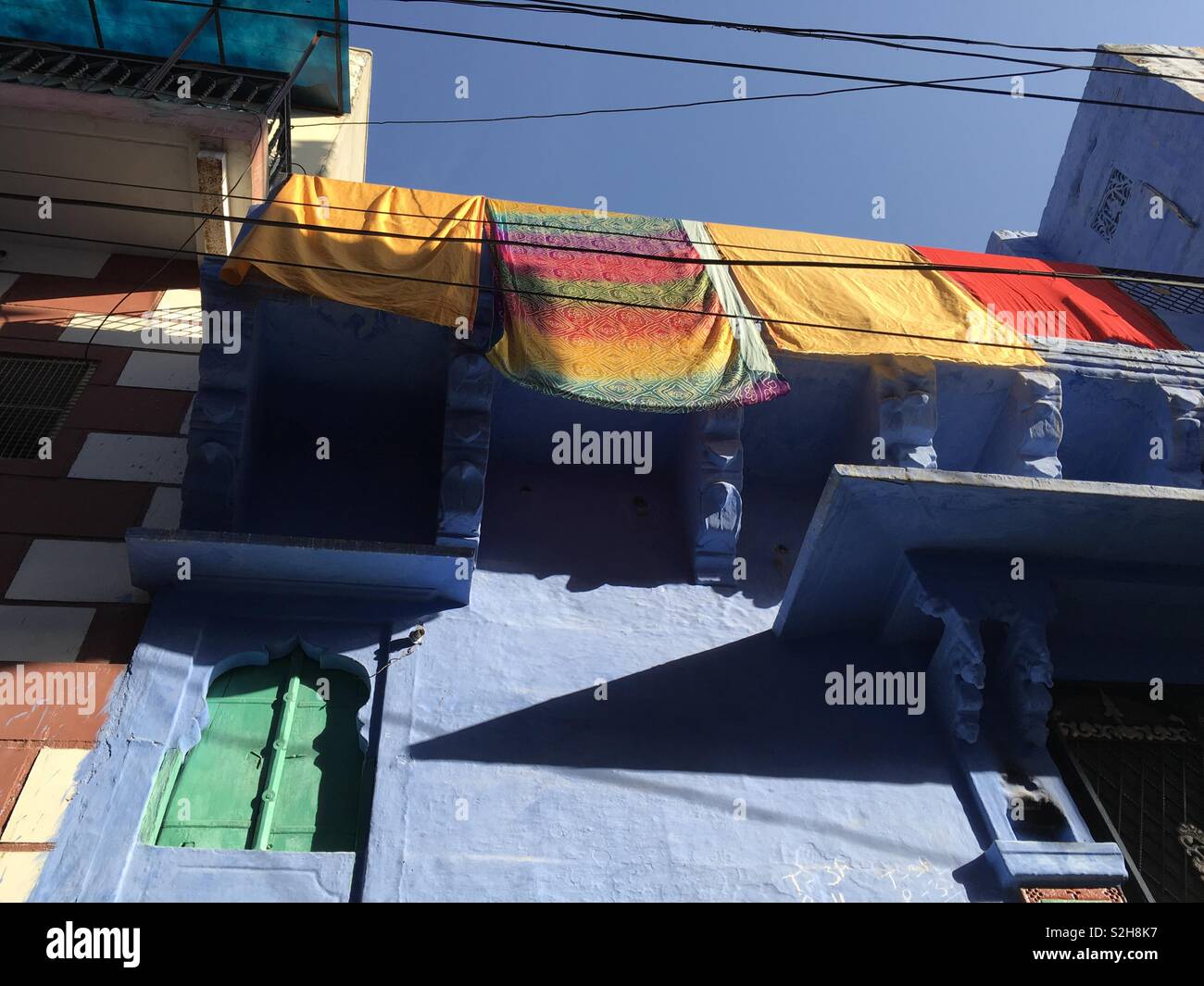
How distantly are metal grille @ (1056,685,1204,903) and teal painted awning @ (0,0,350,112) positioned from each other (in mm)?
8197

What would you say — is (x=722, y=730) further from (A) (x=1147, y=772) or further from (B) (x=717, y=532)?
(A) (x=1147, y=772)

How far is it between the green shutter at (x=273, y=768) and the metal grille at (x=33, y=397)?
264cm

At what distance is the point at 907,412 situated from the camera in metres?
8.21

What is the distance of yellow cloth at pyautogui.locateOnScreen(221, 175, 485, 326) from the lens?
781 centimetres

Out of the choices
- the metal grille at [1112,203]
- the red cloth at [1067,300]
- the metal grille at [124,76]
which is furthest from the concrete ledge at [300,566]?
the metal grille at [1112,203]

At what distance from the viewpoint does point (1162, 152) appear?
40.9 feet

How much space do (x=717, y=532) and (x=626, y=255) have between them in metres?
2.06

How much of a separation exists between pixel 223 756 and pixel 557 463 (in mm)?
3526

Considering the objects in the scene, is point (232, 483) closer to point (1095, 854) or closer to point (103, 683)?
point (103, 683)

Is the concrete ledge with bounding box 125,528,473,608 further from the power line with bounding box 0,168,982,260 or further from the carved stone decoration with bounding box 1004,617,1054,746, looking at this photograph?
the carved stone decoration with bounding box 1004,617,1054,746

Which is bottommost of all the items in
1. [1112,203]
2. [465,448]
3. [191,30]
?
[465,448]

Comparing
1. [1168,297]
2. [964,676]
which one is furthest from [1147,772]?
[1168,297]

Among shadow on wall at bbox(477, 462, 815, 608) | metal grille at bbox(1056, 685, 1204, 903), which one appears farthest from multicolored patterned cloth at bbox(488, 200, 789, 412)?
metal grille at bbox(1056, 685, 1204, 903)

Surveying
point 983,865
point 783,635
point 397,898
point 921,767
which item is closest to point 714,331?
point 783,635
